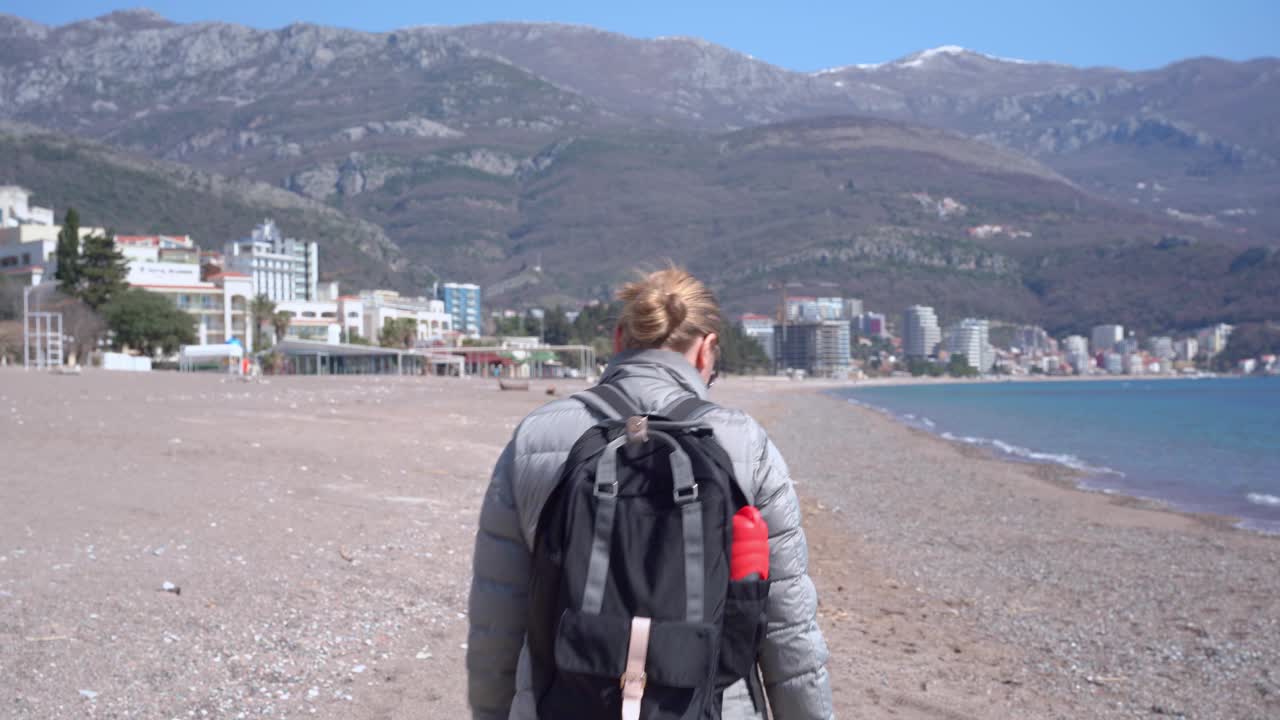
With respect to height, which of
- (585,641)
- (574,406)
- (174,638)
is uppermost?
(574,406)

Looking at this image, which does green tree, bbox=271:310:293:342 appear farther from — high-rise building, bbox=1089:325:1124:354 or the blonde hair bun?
high-rise building, bbox=1089:325:1124:354

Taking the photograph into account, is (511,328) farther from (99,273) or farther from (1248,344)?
(1248,344)

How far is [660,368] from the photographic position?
2262 millimetres

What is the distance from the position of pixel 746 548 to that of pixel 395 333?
299 feet

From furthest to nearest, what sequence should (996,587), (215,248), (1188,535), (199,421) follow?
(215,248)
(199,421)
(1188,535)
(996,587)

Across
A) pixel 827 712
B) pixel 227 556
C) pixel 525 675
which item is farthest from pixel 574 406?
pixel 227 556

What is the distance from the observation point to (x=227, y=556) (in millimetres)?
6602

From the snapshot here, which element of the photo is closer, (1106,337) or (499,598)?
(499,598)

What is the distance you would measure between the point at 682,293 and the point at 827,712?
942mm

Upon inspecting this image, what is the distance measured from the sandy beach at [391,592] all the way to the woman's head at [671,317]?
2864 millimetres

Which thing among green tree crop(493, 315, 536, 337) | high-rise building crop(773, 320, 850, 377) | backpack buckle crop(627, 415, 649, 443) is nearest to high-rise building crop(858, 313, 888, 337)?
high-rise building crop(773, 320, 850, 377)

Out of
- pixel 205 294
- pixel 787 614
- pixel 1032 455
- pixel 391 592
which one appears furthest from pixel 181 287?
pixel 787 614

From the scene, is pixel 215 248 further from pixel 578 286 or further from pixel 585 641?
pixel 585 641

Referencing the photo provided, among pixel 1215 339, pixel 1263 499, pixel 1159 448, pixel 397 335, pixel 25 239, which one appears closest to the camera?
pixel 1263 499
